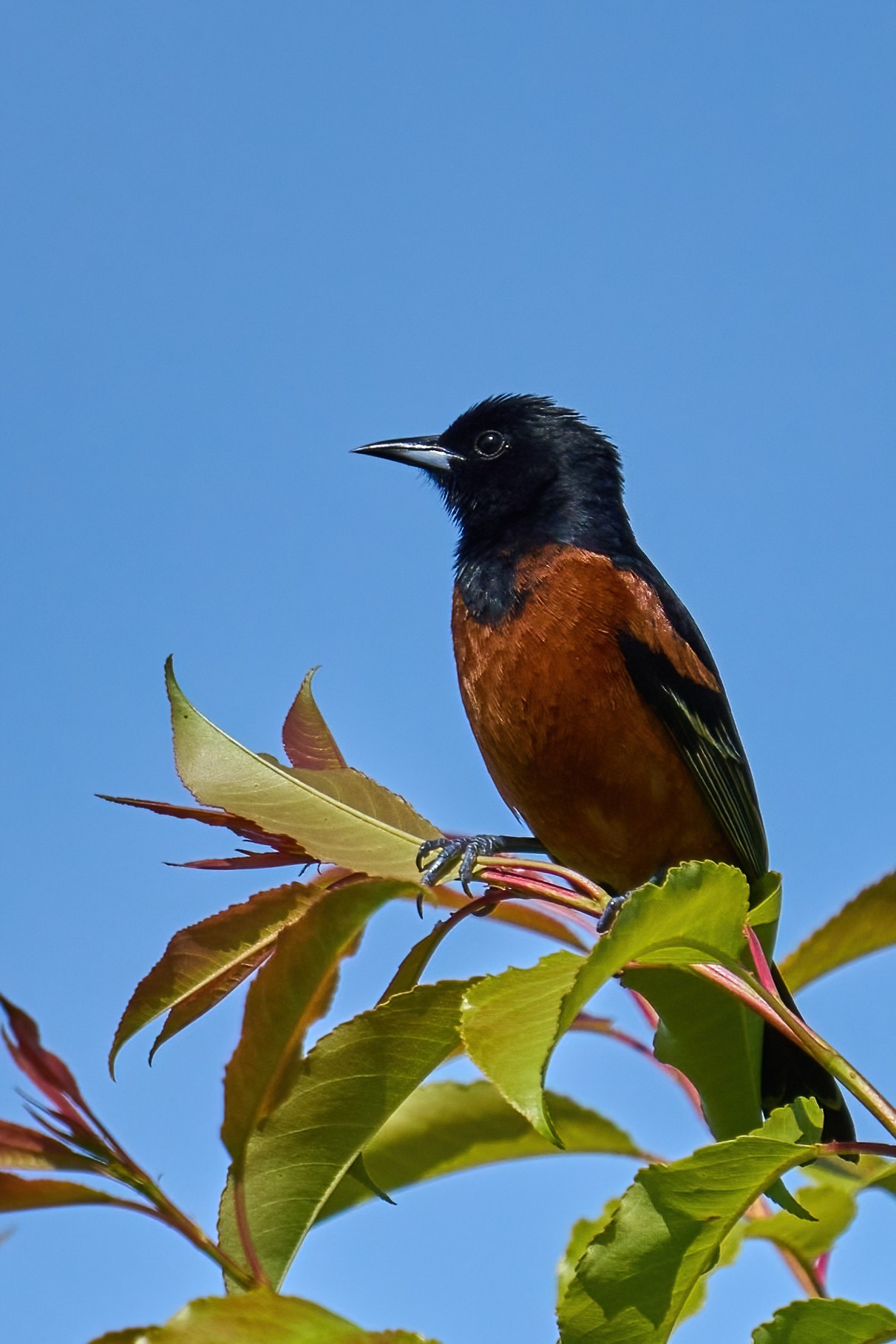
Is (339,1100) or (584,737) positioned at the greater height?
(584,737)

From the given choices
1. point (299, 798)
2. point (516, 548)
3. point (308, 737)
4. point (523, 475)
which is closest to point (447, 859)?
point (308, 737)

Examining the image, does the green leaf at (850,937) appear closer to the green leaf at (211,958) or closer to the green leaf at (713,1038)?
the green leaf at (713,1038)

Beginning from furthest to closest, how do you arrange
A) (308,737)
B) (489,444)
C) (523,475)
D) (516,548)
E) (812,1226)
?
(489,444) → (523,475) → (516,548) → (812,1226) → (308,737)

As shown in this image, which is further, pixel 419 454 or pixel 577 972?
pixel 419 454

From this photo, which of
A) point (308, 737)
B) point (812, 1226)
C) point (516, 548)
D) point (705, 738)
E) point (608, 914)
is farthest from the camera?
point (516, 548)

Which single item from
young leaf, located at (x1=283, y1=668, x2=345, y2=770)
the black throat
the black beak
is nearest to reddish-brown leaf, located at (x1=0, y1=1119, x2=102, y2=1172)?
young leaf, located at (x1=283, y1=668, x2=345, y2=770)

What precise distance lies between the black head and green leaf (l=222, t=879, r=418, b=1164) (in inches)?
108

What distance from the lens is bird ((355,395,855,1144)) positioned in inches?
147

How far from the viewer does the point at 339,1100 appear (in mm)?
1692

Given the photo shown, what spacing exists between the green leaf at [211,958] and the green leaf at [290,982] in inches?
1.5

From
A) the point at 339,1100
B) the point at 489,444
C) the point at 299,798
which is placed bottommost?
the point at 339,1100

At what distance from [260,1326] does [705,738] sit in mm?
2959

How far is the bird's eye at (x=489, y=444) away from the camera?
521cm

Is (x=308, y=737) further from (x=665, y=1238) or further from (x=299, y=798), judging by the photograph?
(x=665, y=1238)
